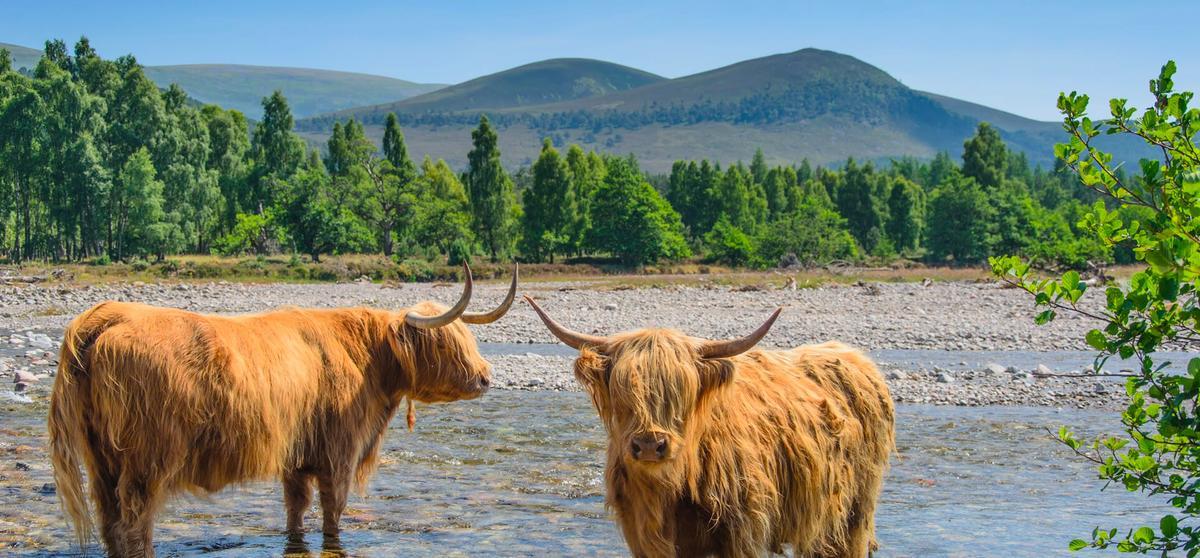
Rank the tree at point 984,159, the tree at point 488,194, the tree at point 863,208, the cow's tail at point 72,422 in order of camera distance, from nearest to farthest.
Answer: the cow's tail at point 72,422 → the tree at point 488,194 → the tree at point 984,159 → the tree at point 863,208

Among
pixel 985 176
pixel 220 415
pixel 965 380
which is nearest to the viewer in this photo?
pixel 220 415

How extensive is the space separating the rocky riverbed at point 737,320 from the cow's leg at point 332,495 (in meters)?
8.42

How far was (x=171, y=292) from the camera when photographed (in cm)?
3903

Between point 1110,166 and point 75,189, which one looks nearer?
point 1110,166

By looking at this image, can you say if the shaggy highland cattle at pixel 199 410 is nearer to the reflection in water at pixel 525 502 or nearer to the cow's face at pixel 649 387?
the reflection in water at pixel 525 502

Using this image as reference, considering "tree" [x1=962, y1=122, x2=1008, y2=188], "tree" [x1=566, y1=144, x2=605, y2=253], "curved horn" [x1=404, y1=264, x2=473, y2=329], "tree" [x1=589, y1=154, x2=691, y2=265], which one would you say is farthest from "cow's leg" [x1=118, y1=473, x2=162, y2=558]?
"tree" [x1=962, y1=122, x2=1008, y2=188]

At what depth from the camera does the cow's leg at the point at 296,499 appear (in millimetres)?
A: 7457

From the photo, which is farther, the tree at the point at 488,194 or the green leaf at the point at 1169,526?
the tree at the point at 488,194

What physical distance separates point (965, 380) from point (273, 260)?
4371 cm

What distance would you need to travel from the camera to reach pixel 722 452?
17.2 feet

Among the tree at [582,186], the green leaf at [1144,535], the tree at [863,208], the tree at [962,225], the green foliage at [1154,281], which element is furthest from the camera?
the tree at [863,208]

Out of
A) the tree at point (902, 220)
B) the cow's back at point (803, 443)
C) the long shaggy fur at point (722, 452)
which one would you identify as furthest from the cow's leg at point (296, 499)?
the tree at point (902, 220)

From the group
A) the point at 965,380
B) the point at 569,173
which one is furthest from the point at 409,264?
the point at 965,380

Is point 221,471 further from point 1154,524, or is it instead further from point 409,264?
point 409,264
